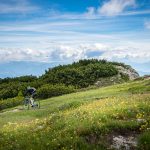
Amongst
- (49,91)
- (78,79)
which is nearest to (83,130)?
(49,91)

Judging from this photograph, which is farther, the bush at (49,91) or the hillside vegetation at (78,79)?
the hillside vegetation at (78,79)

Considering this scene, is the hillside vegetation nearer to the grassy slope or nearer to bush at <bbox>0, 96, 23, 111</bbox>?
bush at <bbox>0, 96, 23, 111</bbox>

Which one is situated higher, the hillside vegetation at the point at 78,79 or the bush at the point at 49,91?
the hillside vegetation at the point at 78,79

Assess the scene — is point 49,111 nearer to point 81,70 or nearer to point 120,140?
point 120,140

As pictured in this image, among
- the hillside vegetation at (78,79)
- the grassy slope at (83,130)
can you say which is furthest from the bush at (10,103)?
the grassy slope at (83,130)

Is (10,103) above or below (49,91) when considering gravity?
below

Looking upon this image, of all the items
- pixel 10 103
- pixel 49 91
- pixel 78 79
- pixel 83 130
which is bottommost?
pixel 83 130

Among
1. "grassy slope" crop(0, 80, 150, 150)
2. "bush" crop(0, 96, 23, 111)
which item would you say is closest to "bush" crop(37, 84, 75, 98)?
"bush" crop(0, 96, 23, 111)

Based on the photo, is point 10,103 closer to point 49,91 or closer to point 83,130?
point 49,91

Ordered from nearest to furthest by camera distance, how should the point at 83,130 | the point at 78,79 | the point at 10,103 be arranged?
the point at 83,130
the point at 10,103
the point at 78,79

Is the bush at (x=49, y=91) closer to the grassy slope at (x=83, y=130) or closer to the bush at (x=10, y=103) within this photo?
the bush at (x=10, y=103)

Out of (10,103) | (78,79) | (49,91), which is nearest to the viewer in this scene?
(10,103)

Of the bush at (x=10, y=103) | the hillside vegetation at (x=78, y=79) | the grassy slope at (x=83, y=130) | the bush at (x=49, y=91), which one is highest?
the hillside vegetation at (x=78, y=79)

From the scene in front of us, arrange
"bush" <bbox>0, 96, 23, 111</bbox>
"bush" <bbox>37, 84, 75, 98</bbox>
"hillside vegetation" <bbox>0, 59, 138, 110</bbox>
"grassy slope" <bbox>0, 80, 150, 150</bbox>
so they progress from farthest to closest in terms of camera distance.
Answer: "hillside vegetation" <bbox>0, 59, 138, 110</bbox> < "bush" <bbox>37, 84, 75, 98</bbox> < "bush" <bbox>0, 96, 23, 111</bbox> < "grassy slope" <bbox>0, 80, 150, 150</bbox>
